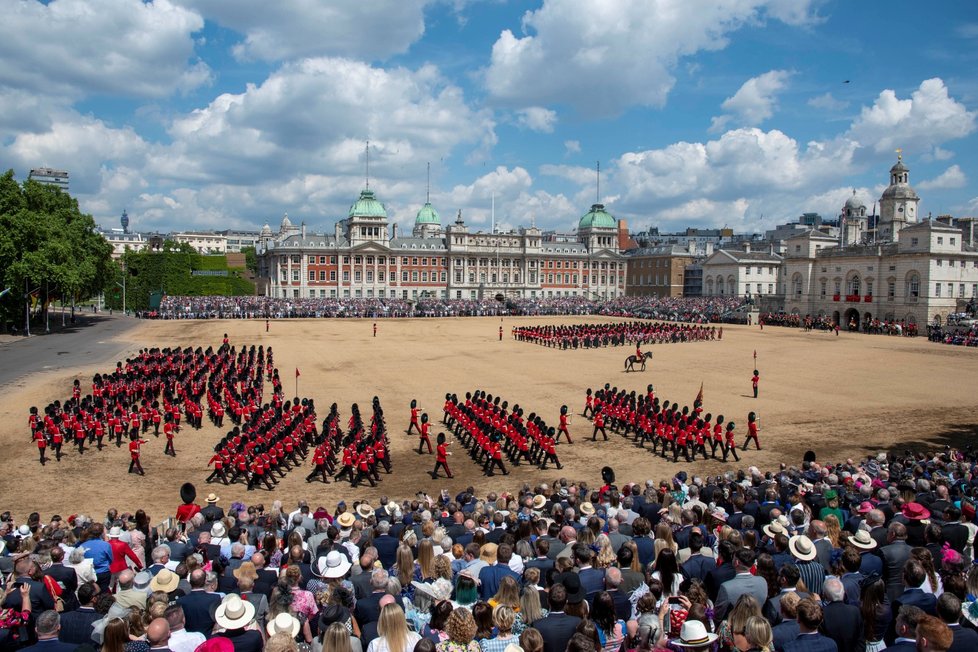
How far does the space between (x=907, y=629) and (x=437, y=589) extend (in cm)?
386

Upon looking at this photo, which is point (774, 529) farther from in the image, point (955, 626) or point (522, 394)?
point (522, 394)

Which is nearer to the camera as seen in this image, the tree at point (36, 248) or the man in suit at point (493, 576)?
the man in suit at point (493, 576)

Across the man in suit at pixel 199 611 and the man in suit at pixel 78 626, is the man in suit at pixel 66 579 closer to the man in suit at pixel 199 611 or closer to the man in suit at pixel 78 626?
the man in suit at pixel 78 626

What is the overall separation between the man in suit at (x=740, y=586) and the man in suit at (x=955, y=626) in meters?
1.39

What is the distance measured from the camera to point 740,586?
6012 mm

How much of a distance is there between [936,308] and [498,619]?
2435 inches

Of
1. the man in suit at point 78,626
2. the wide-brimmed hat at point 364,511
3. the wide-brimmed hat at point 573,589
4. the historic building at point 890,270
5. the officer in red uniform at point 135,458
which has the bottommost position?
the officer in red uniform at point 135,458

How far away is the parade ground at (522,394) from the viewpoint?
15227 mm

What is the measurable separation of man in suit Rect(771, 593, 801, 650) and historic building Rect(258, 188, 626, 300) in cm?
8915

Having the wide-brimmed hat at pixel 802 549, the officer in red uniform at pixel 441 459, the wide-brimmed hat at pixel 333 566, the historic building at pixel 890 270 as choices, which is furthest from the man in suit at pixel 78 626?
the historic building at pixel 890 270

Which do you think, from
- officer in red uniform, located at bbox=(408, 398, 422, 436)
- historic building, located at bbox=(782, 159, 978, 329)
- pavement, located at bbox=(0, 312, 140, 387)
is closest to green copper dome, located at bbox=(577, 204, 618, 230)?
historic building, located at bbox=(782, 159, 978, 329)

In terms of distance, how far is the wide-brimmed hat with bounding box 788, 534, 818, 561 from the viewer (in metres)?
6.60

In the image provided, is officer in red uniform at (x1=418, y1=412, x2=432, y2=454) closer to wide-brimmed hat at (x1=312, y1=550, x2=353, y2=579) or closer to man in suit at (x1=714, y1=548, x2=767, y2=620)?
wide-brimmed hat at (x1=312, y1=550, x2=353, y2=579)

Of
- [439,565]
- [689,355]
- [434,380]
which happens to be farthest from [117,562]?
[689,355]
